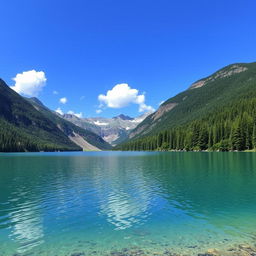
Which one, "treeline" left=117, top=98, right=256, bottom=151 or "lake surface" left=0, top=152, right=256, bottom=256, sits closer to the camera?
"lake surface" left=0, top=152, right=256, bottom=256

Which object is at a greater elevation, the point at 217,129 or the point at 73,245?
the point at 217,129

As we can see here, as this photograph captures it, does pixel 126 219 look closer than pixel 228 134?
Yes

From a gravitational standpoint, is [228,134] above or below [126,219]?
above

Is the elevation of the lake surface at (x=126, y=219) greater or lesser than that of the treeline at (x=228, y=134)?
lesser

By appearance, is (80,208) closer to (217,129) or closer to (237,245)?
(237,245)

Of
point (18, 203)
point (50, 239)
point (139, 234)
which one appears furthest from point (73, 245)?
point (18, 203)

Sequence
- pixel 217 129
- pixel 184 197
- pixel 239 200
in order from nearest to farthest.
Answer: pixel 239 200 → pixel 184 197 → pixel 217 129

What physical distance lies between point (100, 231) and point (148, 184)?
824 inches

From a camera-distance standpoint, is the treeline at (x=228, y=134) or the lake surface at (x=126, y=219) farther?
the treeline at (x=228, y=134)

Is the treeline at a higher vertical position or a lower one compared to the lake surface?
higher

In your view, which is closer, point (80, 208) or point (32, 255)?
point (32, 255)

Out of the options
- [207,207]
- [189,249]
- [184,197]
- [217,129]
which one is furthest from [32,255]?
[217,129]

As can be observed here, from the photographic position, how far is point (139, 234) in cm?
1780

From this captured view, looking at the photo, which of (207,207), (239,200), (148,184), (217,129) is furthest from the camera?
(217,129)
